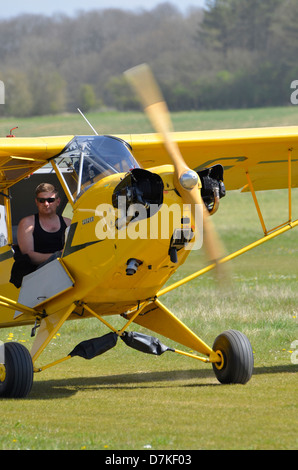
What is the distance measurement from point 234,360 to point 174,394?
0.85 m

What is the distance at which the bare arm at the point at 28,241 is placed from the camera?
31.0 feet

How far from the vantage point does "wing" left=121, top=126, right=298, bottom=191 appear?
34.7 feet

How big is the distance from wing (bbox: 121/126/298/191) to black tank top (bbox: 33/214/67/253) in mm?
1460

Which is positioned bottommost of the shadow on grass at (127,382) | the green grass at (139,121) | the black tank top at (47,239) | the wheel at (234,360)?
the green grass at (139,121)

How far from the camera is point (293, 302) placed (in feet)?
49.9

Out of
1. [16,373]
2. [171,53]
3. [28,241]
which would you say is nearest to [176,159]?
[28,241]

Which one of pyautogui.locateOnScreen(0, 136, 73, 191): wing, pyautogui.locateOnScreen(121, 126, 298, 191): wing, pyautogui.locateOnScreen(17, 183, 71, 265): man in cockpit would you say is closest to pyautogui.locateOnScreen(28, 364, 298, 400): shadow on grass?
pyautogui.locateOnScreen(17, 183, 71, 265): man in cockpit

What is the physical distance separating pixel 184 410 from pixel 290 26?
7945cm

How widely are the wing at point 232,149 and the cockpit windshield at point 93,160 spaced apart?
3.37ft

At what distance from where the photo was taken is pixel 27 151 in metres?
9.42

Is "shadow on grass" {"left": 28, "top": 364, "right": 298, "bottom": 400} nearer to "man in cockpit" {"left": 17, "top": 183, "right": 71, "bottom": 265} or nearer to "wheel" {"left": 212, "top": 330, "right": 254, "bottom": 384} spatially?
"wheel" {"left": 212, "top": 330, "right": 254, "bottom": 384}

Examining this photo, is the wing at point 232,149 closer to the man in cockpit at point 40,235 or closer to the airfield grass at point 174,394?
the man in cockpit at point 40,235

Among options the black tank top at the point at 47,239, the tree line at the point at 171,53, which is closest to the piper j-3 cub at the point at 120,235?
the black tank top at the point at 47,239

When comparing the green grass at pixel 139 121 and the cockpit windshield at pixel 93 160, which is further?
the green grass at pixel 139 121
